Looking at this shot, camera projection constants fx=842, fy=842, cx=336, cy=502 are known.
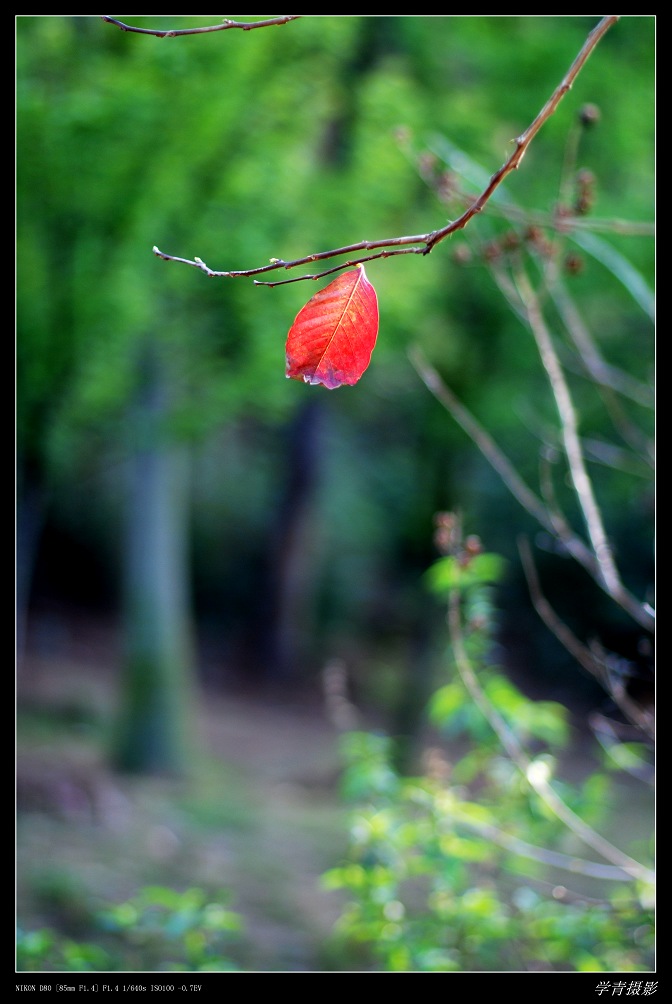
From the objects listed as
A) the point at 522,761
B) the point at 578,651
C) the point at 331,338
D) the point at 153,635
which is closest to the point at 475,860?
the point at 522,761

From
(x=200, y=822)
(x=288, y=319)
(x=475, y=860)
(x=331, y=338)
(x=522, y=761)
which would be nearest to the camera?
(x=331, y=338)

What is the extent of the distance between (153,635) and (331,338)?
5471 mm

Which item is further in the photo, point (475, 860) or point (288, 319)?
point (288, 319)

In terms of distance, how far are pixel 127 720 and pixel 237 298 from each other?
3132 mm

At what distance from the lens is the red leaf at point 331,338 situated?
908mm

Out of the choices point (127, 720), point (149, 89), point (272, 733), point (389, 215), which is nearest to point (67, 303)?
point (149, 89)

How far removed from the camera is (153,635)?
609 centimetres

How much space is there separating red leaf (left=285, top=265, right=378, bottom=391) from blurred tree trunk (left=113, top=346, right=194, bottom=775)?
504cm

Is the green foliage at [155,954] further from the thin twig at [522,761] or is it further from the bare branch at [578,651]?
the bare branch at [578,651]

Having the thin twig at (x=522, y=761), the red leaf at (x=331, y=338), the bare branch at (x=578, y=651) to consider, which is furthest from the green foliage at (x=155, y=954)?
the red leaf at (x=331, y=338)

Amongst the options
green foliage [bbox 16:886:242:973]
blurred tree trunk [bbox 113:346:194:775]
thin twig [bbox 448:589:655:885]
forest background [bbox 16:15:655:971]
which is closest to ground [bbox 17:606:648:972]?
forest background [bbox 16:15:655:971]

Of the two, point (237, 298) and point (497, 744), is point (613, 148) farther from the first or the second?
point (497, 744)

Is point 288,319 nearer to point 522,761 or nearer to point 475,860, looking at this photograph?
point 475,860

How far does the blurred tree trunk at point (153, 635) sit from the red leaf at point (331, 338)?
199 inches
